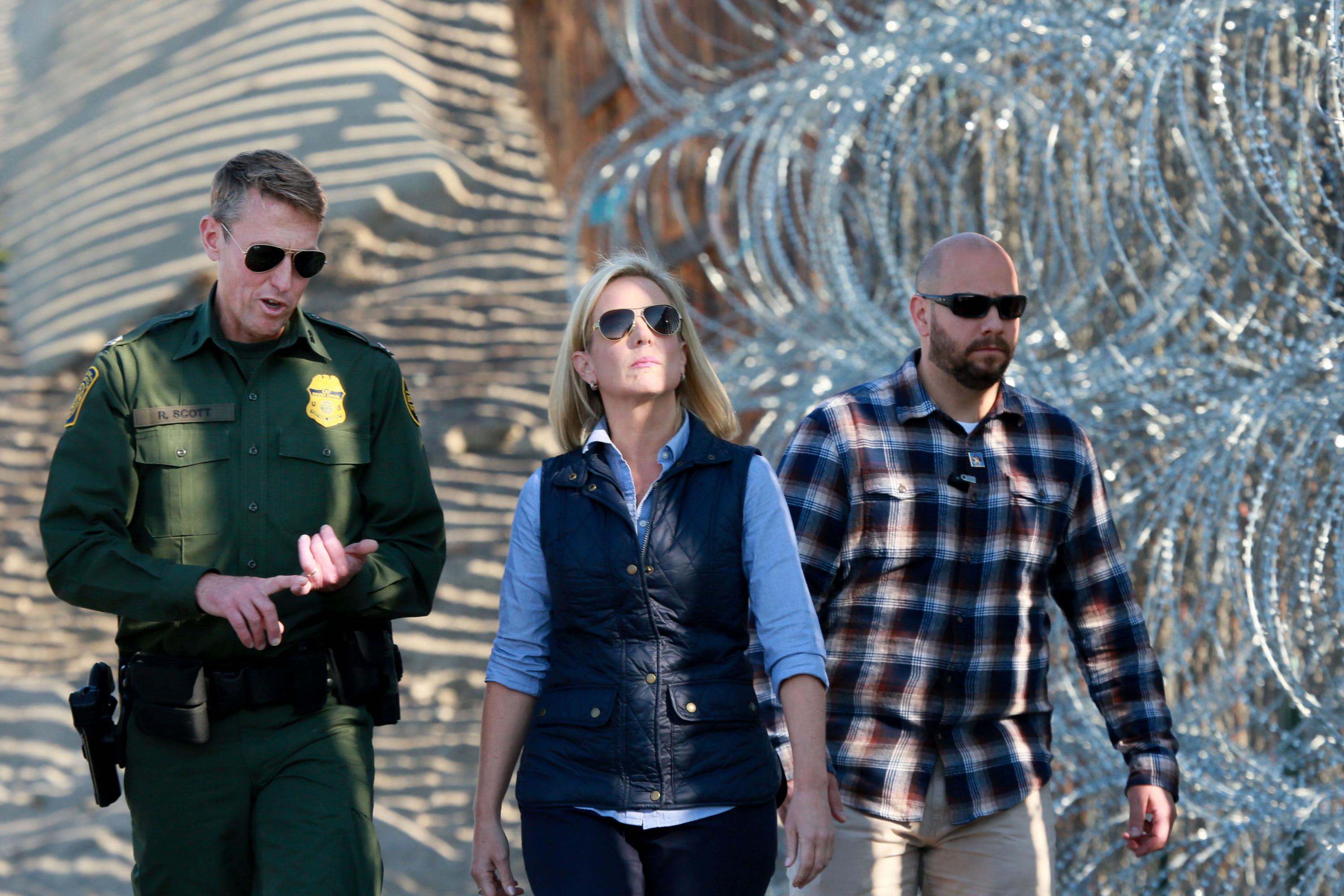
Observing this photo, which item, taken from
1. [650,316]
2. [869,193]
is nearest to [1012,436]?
[650,316]

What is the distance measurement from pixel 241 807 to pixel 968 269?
5.19 ft

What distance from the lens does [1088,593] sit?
8.53 ft

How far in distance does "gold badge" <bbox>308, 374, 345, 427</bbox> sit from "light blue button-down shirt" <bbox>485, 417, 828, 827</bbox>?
0.42 meters

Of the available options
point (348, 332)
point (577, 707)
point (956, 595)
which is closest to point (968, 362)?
point (956, 595)

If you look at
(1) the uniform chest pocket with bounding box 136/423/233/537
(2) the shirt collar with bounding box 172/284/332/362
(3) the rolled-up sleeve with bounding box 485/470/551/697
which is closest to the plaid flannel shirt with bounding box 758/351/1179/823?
(3) the rolled-up sleeve with bounding box 485/470/551/697

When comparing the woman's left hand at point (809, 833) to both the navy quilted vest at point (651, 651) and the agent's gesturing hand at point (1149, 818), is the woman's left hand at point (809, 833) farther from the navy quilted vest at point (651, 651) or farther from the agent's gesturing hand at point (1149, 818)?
the agent's gesturing hand at point (1149, 818)

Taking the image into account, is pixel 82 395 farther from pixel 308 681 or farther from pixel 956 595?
pixel 956 595

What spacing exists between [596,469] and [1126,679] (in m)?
1.07

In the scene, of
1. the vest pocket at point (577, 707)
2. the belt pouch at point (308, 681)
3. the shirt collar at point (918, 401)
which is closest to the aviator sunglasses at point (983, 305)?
the shirt collar at point (918, 401)

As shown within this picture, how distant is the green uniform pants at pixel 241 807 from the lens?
2.32 m

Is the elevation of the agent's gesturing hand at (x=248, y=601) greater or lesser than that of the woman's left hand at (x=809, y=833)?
greater

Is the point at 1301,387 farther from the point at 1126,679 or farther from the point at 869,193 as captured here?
the point at 869,193

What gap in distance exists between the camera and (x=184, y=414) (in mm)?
2461

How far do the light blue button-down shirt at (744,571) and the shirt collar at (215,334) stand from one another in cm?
52
